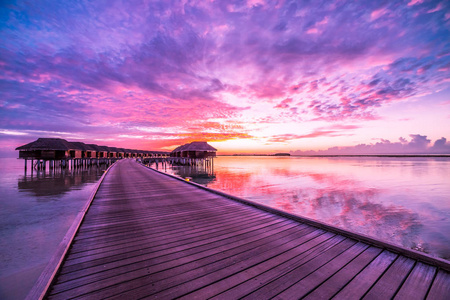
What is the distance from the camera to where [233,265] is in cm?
288

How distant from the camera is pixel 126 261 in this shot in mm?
3006

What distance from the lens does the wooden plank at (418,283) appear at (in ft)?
7.50

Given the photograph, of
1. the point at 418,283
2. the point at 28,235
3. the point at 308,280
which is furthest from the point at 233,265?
the point at 28,235

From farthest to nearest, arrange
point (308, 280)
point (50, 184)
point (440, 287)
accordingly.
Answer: point (50, 184)
point (308, 280)
point (440, 287)

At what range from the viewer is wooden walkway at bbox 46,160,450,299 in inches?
91.8

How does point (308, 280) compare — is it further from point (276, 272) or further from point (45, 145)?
point (45, 145)

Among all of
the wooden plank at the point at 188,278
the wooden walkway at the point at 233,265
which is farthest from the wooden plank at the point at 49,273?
the wooden plank at the point at 188,278

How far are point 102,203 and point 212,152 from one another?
4114 centimetres

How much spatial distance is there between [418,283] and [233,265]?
2.44 meters

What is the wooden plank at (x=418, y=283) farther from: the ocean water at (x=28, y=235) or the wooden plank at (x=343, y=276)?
the ocean water at (x=28, y=235)

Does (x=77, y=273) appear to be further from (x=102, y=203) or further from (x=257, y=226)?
(x=102, y=203)

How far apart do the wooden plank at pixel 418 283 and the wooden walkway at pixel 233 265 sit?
12 millimetres

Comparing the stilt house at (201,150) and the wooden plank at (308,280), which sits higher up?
the stilt house at (201,150)

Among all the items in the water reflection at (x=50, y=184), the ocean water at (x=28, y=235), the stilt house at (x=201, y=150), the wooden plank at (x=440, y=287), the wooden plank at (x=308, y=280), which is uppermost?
the stilt house at (x=201, y=150)
